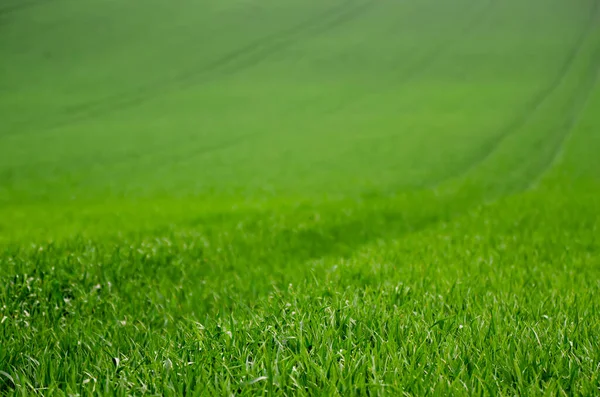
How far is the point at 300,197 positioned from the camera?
12969 mm

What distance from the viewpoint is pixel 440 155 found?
18.1 metres

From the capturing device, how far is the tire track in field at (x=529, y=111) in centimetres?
1658

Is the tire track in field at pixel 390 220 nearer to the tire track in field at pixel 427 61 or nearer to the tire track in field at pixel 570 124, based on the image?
the tire track in field at pixel 570 124

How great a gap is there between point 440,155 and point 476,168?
4.92 feet

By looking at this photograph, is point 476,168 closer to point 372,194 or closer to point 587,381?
point 372,194

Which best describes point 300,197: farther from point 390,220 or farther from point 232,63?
point 232,63

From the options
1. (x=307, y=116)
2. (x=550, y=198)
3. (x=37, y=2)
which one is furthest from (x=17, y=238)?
(x=37, y=2)

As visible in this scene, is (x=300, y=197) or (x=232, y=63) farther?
(x=232, y=63)

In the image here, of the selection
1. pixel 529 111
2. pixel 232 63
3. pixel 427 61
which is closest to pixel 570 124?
pixel 529 111

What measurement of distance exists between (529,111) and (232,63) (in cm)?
1422

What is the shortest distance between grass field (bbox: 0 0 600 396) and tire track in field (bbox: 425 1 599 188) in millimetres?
168

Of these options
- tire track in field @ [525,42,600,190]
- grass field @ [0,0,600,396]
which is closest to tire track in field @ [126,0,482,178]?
grass field @ [0,0,600,396]

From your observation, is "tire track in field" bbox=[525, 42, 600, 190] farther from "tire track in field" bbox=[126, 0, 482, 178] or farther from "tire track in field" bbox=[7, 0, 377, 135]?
"tire track in field" bbox=[7, 0, 377, 135]

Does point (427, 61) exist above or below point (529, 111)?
above
